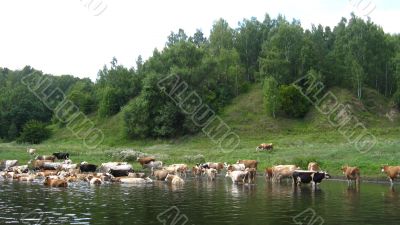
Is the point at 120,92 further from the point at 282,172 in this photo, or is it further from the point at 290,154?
the point at 282,172

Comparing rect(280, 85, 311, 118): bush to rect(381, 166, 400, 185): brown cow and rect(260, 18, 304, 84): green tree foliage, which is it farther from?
rect(381, 166, 400, 185): brown cow

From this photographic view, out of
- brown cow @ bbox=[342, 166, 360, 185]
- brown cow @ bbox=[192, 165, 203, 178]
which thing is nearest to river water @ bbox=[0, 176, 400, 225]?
brown cow @ bbox=[342, 166, 360, 185]

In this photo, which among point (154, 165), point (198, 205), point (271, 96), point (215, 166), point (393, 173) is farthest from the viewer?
point (271, 96)

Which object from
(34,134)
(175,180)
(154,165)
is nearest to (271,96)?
(154,165)

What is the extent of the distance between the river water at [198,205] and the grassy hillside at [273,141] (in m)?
14.6

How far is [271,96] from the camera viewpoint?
87.8 m

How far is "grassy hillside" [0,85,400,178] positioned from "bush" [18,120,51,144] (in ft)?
7.75

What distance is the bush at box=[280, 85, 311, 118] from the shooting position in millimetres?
87812

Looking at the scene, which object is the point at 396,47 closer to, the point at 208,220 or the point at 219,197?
the point at 219,197

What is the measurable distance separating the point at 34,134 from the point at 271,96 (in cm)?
4942

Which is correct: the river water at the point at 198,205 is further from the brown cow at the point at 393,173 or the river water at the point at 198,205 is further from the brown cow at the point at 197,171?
the brown cow at the point at 197,171

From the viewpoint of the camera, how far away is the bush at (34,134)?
332 ft

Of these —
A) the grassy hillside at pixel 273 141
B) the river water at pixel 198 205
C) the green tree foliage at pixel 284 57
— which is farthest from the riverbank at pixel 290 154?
the green tree foliage at pixel 284 57

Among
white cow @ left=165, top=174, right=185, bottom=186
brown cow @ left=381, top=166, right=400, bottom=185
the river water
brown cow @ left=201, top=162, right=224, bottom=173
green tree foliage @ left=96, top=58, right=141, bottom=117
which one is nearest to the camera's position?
the river water
